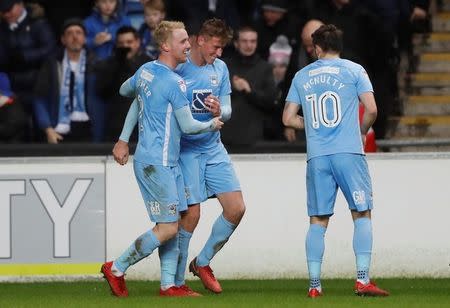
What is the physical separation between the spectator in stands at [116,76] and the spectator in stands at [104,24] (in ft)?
1.58

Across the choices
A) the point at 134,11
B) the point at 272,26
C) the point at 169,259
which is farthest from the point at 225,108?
the point at 134,11

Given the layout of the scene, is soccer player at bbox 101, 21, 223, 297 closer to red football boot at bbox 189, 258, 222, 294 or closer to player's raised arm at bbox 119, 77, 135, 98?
player's raised arm at bbox 119, 77, 135, 98

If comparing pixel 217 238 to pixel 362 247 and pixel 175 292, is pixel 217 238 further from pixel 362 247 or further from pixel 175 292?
pixel 362 247

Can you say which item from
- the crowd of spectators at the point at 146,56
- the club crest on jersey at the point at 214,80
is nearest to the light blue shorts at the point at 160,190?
the club crest on jersey at the point at 214,80

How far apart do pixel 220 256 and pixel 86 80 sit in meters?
3.02

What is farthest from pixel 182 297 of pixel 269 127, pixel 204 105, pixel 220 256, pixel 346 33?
pixel 346 33

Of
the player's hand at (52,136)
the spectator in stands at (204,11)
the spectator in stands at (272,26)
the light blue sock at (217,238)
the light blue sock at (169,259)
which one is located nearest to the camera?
the light blue sock at (169,259)

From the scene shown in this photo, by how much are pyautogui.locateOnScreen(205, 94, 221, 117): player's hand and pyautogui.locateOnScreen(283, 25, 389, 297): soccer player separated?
608mm

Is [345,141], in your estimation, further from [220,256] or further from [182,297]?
[220,256]

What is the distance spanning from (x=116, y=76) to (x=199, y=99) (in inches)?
171

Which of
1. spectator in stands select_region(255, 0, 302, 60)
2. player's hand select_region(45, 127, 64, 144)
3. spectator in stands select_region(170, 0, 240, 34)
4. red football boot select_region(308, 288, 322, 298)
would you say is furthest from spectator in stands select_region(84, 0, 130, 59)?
red football boot select_region(308, 288, 322, 298)

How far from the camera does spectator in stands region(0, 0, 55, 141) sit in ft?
56.9

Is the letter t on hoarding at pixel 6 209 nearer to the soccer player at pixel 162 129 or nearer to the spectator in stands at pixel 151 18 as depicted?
the soccer player at pixel 162 129

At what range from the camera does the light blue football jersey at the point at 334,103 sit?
12.1m
